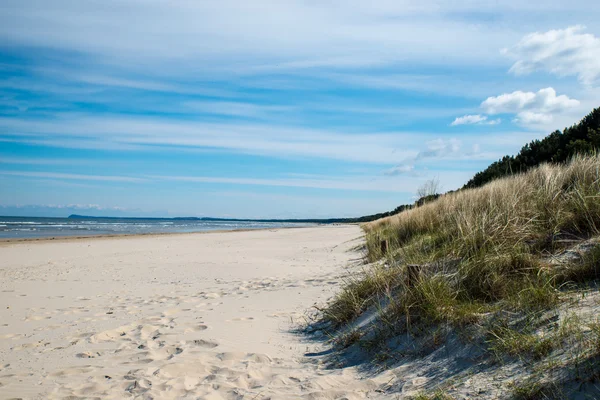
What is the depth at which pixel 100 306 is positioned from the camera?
6613 mm

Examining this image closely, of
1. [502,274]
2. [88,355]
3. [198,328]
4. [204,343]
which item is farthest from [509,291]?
[88,355]

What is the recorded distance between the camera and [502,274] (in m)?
4.03

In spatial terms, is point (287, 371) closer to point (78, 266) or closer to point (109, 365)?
point (109, 365)

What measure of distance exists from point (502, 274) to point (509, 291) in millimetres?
266

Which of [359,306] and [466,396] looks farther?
[359,306]

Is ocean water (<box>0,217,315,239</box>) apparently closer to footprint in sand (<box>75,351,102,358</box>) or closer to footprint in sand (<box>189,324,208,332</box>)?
footprint in sand (<box>189,324,208,332</box>)

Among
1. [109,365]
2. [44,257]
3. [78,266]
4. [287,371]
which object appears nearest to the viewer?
[287,371]

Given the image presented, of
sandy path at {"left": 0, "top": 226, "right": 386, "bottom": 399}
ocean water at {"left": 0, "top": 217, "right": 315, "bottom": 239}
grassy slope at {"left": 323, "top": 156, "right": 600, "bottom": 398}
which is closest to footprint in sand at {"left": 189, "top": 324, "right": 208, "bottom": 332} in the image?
sandy path at {"left": 0, "top": 226, "right": 386, "bottom": 399}

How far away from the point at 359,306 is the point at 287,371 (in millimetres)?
1417

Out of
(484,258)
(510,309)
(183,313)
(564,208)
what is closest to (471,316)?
(510,309)

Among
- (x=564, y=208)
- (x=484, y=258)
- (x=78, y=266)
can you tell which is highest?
(x=564, y=208)

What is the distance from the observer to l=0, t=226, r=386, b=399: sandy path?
3395 mm

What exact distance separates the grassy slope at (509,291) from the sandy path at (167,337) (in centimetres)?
78

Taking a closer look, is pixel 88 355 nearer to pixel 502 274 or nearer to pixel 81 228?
pixel 502 274
